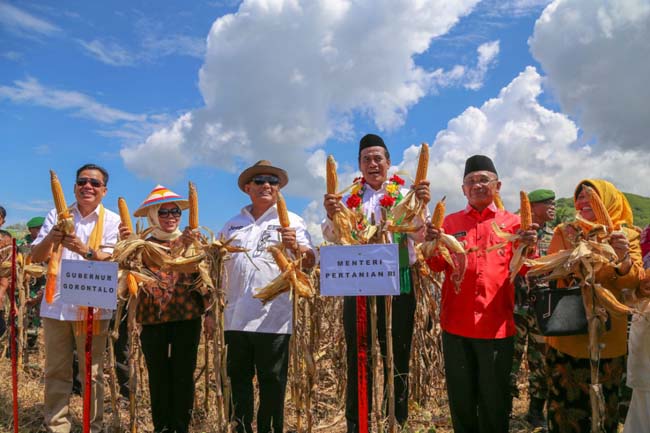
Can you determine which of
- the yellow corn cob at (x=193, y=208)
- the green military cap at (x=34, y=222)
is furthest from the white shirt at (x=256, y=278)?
the green military cap at (x=34, y=222)

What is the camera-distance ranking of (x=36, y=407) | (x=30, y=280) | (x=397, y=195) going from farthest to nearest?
(x=30, y=280)
(x=36, y=407)
(x=397, y=195)

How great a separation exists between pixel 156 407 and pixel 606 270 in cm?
348

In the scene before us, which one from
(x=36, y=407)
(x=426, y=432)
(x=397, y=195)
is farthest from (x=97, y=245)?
(x=426, y=432)

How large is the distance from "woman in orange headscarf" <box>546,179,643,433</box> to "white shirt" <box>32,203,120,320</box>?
3.44 meters

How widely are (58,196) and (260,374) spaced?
1.96m

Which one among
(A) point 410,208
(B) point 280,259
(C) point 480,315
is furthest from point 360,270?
(C) point 480,315

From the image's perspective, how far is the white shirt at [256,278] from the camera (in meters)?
3.62

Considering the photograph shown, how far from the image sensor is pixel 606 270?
9.87 feet

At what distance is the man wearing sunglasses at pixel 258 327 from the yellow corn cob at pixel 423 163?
100 centimetres

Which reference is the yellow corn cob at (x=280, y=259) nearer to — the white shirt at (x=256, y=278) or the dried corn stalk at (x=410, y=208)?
the white shirt at (x=256, y=278)

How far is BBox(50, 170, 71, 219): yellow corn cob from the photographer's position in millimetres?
3367

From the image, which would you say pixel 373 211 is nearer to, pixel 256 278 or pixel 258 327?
pixel 256 278

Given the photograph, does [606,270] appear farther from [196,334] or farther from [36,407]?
[36,407]

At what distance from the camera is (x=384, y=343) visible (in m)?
3.79
